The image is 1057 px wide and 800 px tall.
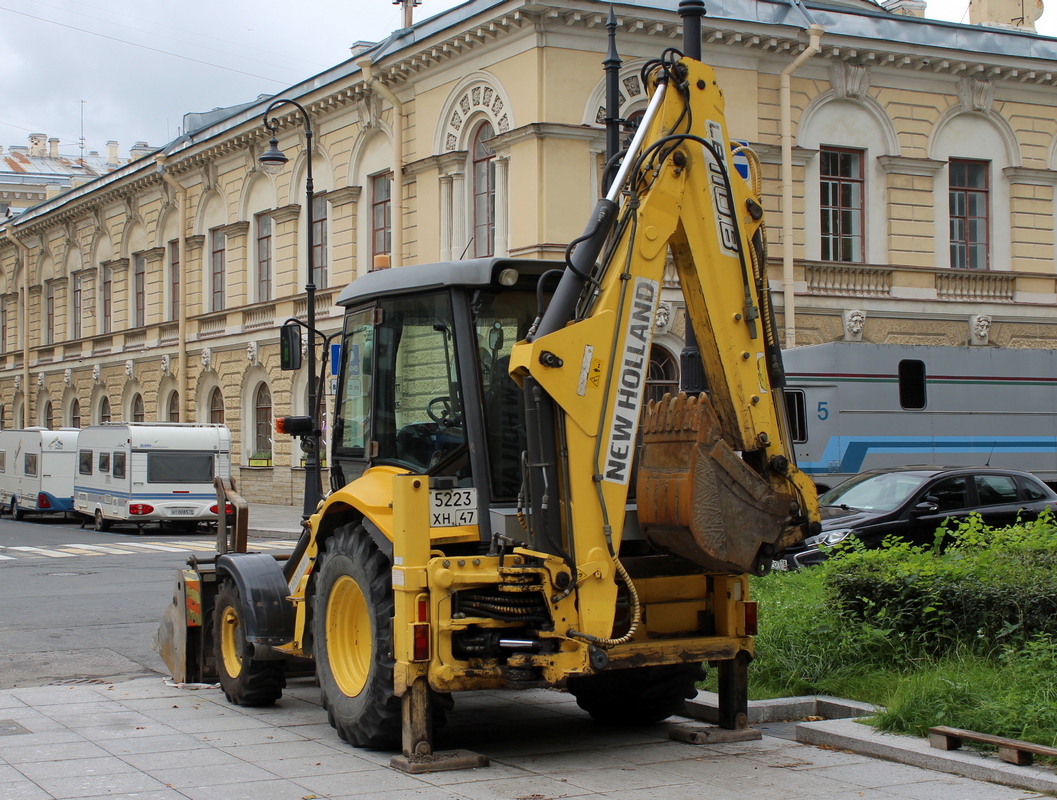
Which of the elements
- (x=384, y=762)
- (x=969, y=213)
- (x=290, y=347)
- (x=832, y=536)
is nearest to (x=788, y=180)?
(x=969, y=213)

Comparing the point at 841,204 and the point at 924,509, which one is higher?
the point at 841,204

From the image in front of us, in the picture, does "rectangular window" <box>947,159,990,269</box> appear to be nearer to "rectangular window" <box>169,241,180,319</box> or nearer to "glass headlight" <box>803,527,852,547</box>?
"glass headlight" <box>803,527,852,547</box>

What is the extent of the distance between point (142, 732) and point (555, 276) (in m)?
3.72

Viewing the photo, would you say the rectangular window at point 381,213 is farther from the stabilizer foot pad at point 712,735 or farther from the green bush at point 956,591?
the stabilizer foot pad at point 712,735

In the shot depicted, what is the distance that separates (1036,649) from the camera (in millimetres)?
7559

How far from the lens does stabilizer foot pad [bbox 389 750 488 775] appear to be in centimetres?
672

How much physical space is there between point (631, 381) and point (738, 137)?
2071 centimetres

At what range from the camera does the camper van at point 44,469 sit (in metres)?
34.7

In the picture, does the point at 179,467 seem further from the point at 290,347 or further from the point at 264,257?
Answer: the point at 290,347

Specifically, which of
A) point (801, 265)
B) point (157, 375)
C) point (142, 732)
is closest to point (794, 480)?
point (142, 732)

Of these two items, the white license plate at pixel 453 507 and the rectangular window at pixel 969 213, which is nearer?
the white license plate at pixel 453 507

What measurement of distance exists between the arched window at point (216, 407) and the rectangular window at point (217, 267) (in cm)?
246

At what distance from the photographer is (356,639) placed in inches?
296

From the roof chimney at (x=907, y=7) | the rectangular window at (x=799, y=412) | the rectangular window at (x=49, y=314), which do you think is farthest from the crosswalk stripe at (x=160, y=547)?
the rectangular window at (x=49, y=314)
